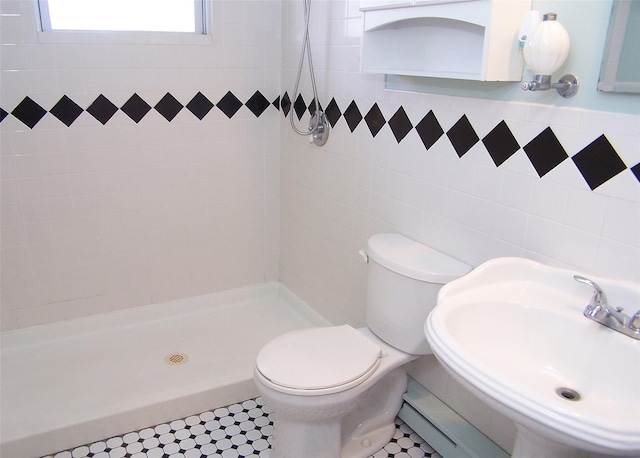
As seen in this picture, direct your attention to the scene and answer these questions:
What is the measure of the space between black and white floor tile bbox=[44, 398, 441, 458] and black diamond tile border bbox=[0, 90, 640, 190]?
1109 millimetres

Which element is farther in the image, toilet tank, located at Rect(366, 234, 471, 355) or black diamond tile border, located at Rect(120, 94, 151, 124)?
black diamond tile border, located at Rect(120, 94, 151, 124)

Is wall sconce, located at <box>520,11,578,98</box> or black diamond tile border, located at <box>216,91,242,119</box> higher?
wall sconce, located at <box>520,11,578,98</box>

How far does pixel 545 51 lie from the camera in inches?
51.7

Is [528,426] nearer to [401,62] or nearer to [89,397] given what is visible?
[401,62]

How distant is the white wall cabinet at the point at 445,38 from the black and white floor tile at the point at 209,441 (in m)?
1.34

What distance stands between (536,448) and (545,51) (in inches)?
38.2

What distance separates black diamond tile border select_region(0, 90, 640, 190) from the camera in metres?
1.36

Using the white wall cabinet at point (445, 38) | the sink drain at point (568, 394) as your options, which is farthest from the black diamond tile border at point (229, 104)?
the sink drain at point (568, 394)

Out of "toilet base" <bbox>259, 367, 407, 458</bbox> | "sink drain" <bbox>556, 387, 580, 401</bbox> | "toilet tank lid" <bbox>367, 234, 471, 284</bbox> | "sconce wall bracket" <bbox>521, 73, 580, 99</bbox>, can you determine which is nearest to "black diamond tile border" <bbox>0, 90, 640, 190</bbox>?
"sconce wall bracket" <bbox>521, 73, 580, 99</bbox>

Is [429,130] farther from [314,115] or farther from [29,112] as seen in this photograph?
[29,112]

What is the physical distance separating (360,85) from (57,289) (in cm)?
169

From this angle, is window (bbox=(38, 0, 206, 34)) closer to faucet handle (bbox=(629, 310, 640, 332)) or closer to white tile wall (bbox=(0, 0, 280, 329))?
white tile wall (bbox=(0, 0, 280, 329))

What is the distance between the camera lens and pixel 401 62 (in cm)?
183

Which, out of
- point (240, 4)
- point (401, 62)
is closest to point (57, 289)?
point (240, 4)
